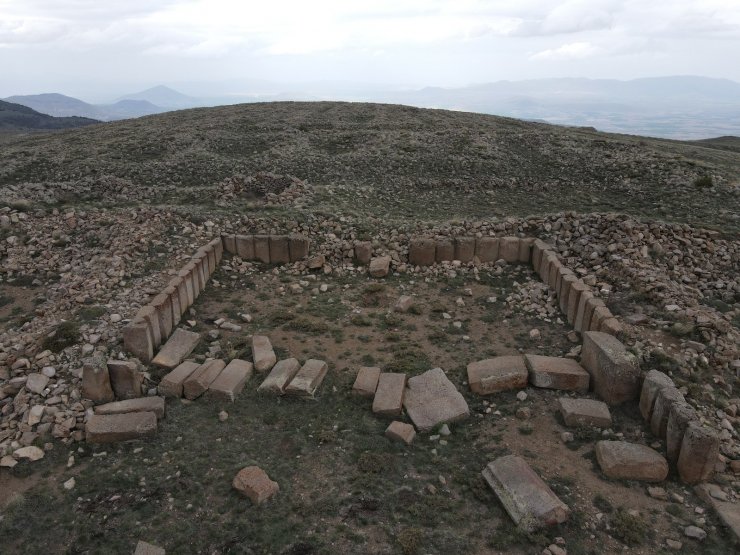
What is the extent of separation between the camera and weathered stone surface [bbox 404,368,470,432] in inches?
280

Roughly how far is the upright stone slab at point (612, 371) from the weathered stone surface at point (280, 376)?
4789mm

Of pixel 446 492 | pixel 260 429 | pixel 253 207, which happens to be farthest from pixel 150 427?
pixel 253 207

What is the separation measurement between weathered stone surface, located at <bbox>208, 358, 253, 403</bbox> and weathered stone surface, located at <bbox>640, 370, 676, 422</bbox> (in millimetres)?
6000

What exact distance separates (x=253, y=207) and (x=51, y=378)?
8.01m

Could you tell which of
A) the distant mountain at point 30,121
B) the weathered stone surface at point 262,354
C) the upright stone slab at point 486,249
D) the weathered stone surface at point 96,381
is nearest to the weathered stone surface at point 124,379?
the weathered stone surface at point 96,381

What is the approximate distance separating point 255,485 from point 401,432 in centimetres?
207

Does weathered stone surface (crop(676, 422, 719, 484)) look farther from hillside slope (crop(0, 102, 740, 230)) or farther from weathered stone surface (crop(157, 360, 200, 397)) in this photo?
hillside slope (crop(0, 102, 740, 230))

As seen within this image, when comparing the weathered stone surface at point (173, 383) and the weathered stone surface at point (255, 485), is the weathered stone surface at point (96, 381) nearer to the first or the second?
the weathered stone surface at point (173, 383)

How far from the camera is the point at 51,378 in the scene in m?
7.57

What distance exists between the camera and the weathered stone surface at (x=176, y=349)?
8305 mm

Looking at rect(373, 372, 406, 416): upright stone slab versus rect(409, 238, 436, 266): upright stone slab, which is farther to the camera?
rect(409, 238, 436, 266): upright stone slab

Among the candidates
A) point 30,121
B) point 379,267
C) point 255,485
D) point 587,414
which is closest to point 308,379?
point 255,485

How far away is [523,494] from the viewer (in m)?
5.54

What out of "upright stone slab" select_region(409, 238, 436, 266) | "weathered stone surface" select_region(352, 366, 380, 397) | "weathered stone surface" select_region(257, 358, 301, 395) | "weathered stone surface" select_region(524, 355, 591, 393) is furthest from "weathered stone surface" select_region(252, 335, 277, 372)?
"upright stone slab" select_region(409, 238, 436, 266)
